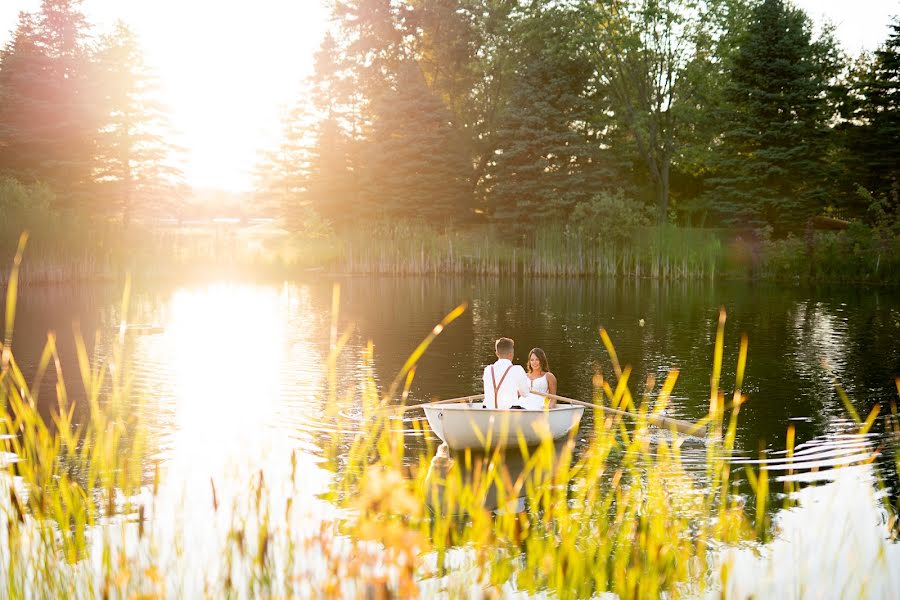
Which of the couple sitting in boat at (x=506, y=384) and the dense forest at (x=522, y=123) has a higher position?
the dense forest at (x=522, y=123)

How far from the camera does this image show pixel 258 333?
24.8 metres

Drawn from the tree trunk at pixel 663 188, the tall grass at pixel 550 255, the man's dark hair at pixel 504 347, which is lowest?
the man's dark hair at pixel 504 347

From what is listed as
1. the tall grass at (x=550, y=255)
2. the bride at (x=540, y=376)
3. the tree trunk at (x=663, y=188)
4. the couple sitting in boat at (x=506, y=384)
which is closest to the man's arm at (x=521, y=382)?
the couple sitting in boat at (x=506, y=384)

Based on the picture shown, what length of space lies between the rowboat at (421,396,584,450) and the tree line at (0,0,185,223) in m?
45.1

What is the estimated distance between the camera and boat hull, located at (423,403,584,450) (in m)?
10.4

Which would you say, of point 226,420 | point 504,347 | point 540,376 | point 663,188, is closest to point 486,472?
point 504,347

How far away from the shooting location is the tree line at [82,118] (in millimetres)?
53656

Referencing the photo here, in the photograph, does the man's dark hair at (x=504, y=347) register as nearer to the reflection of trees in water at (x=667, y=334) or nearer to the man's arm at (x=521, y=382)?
the man's arm at (x=521, y=382)

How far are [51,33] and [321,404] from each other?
5044 centimetres

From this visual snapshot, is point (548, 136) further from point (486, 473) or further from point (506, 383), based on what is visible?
point (486, 473)

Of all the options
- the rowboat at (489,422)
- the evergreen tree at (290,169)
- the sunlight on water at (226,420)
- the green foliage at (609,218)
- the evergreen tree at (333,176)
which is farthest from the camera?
the evergreen tree at (290,169)

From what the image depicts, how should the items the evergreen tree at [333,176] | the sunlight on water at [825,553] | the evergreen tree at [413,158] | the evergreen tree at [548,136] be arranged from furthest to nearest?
the evergreen tree at [333,176] → the evergreen tree at [413,158] → the evergreen tree at [548,136] → the sunlight on water at [825,553]

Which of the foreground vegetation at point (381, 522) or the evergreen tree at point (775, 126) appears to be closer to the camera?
the foreground vegetation at point (381, 522)

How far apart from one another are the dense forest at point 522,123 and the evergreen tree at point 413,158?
0.12 metres
